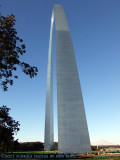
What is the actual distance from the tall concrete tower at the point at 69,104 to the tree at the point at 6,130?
46.1ft

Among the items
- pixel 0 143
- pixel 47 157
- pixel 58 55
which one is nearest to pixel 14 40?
pixel 0 143

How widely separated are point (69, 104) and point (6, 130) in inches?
620

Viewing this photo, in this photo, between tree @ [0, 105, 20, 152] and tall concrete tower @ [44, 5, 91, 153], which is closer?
tree @ [0, 105, 20, 152]

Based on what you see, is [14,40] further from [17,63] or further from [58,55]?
[58,55]

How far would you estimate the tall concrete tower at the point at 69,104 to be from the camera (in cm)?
2053

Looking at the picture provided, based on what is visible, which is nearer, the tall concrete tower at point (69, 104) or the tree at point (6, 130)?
the tree at point (6, 130)

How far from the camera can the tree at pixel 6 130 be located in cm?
749

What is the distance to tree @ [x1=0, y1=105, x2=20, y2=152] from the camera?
24.6 feet

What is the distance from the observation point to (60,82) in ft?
79.6

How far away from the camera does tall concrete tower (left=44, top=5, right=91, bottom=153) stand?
67.4 feet

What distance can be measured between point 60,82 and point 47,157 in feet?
36.4

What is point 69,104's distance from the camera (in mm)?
22703

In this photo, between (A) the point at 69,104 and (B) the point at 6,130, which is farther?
(A) the point at 69,104

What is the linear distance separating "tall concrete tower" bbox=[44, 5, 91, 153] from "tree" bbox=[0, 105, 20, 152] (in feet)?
46.1
